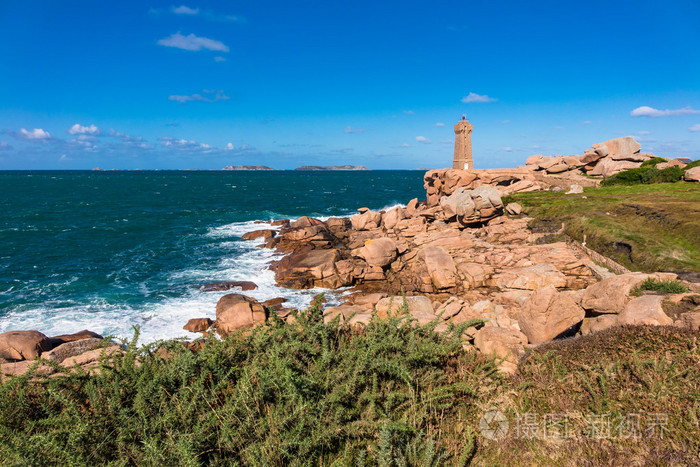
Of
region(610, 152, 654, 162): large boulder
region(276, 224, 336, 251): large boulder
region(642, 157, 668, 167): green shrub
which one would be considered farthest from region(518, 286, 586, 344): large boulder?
region(610, 152, 654, 162): large boulder

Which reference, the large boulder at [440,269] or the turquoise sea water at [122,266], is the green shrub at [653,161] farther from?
the turquoise sea water at [122,266]

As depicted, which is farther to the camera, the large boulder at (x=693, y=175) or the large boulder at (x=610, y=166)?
the large boulder at (x=610, y=166)

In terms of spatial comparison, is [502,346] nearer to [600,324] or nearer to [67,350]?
[600,324]

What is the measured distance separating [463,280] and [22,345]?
18.3 meters

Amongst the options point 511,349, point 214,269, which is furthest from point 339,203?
point 511,349

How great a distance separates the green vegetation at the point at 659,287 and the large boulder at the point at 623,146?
39.2 meters

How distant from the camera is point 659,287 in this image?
34.8 ft

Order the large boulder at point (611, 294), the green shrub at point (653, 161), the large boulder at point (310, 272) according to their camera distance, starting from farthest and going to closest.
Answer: the green shrub at point (653, 161), the large boulder at point (310, 272), the large boulder at point (611, 294)

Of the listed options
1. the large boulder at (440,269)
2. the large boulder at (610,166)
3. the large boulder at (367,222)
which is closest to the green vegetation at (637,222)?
the large boulder at (440,269)

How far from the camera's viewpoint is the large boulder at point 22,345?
10656 millimetres

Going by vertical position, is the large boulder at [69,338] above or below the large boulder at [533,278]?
below

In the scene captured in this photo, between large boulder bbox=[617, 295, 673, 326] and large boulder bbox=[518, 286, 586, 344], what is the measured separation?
98 cm

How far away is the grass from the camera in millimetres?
10469

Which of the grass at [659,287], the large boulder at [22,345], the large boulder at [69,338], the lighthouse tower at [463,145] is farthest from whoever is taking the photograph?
the lighthouse tower at [463,145]
